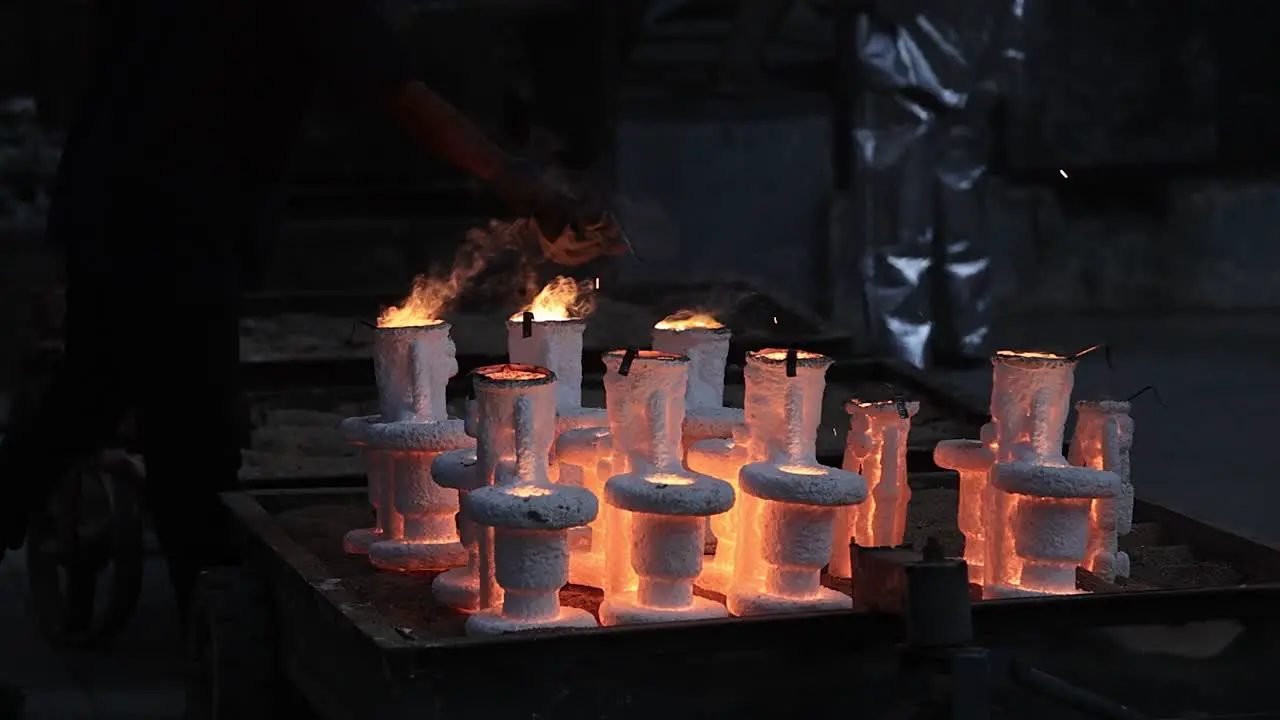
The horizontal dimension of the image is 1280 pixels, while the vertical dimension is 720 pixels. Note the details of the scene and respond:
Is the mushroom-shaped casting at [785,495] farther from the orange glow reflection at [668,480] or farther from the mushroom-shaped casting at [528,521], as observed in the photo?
the mushroom-shaped casting at [528,521]

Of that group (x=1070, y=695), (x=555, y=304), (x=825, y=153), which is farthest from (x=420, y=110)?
(x=825, y=153)

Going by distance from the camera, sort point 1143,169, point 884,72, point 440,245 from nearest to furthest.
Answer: point 440,245 → point 884,72 → point 1143,169

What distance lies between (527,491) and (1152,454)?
520 cm

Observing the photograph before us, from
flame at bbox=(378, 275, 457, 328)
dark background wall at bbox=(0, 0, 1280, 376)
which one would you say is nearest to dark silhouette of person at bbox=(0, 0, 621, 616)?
flame at bbox=(378, 275, 457, 328)

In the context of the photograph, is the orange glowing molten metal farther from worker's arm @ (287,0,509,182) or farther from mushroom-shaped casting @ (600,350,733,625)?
worker's arm @ (287,0,509,182)

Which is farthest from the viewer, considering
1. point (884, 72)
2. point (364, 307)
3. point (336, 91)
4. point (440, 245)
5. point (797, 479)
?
point (884, 72)

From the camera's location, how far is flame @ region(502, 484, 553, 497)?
8.21 ft

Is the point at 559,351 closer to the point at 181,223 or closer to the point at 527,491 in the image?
the point at 527,491

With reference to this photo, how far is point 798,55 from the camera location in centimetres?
863

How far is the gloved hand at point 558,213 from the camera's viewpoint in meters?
3.27

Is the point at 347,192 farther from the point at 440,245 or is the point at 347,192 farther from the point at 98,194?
the point at 98,194

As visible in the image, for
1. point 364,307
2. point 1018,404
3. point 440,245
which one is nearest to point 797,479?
point 1018,404

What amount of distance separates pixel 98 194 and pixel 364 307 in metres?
2.13

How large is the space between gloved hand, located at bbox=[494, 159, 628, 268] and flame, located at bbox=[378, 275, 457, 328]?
193 mm
